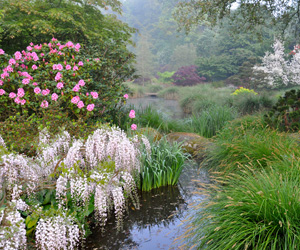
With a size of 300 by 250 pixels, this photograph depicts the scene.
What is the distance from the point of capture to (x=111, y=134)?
3.12 meters

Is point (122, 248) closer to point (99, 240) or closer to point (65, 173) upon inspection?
point (99, 240)

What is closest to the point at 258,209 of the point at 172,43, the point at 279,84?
the point at 279,84

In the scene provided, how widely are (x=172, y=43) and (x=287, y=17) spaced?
3507 cm

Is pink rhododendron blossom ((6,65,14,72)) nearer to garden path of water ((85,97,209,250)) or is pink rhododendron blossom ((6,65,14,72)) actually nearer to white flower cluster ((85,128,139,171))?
white flower cluster ((85,128,139,171))

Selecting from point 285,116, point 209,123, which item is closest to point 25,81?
point 209,123

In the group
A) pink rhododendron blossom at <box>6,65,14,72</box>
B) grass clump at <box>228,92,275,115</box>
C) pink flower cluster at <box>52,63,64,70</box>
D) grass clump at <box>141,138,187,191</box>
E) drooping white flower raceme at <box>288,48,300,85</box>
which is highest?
drooping white flower raceme at <box>288,48,300,85</box>

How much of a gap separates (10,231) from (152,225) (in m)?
1.77

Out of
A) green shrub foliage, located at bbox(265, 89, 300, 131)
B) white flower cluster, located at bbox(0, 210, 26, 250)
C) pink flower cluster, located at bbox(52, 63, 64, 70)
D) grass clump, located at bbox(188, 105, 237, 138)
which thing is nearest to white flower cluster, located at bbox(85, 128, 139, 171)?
white flower cluster, located at bbox(0, 210, 26, 250)

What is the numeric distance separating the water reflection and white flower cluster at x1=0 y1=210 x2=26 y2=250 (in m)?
1.05

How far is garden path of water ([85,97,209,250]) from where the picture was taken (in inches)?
109

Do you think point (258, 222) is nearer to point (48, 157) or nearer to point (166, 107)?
point (48, 157)

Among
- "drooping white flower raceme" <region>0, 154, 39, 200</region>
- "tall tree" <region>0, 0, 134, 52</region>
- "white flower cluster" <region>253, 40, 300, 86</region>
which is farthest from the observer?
"white flower cluster" <region>253, 40, 300, 86</region>

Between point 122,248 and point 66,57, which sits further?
point 66,57

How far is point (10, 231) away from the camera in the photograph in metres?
1.76
